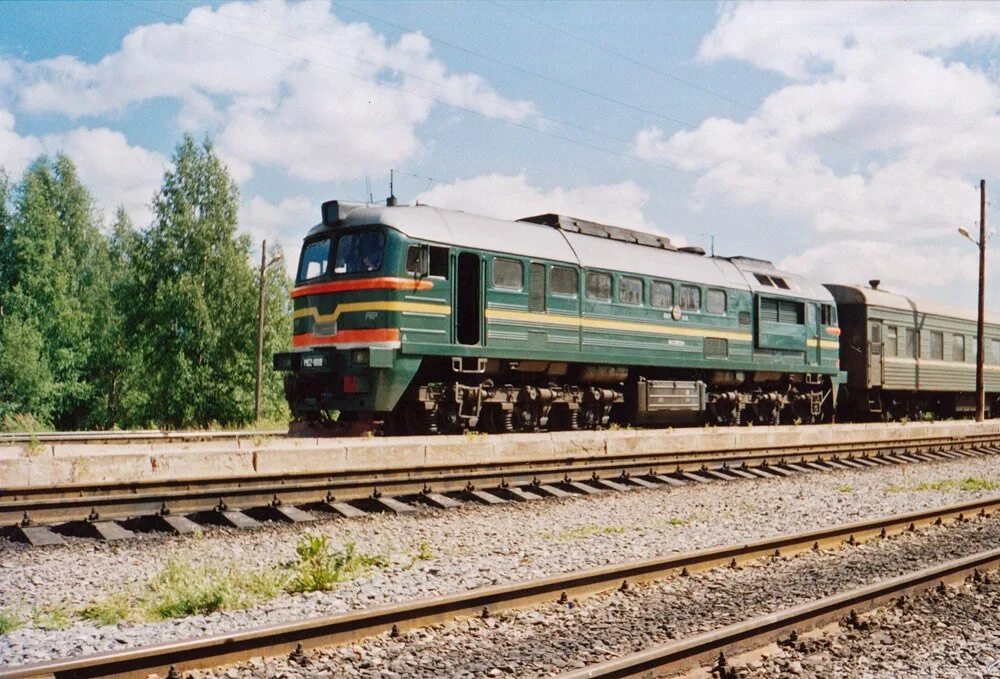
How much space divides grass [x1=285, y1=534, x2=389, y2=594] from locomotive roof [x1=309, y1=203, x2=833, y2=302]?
727cm

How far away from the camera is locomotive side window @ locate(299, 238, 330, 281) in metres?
14.3

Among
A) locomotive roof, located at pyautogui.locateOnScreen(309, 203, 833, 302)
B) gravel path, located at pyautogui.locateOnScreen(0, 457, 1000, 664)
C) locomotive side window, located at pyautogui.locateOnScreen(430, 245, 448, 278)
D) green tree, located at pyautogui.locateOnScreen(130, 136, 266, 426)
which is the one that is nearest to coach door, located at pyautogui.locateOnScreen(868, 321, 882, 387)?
locomotive roof, located at pyautogui.locateOnScreen(309, 203, 833, 302)

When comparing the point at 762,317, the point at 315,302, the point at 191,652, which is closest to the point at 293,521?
the point at 191,652

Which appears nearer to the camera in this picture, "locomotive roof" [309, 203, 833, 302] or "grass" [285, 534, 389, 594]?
"grass" [285, 534, 389, 594]

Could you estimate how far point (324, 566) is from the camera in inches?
260

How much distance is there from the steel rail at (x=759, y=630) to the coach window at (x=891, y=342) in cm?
1893

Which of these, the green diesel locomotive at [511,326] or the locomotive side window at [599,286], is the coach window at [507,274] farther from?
the locomotive side window at [599,286]

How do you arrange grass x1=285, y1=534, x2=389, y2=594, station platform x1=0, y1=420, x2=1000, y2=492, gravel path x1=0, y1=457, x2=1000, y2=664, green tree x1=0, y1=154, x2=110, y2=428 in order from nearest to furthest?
gravel path x1=0, y1=457, x2=1000, y2=664 → grass x1=285, y1=534, x2=389, y2=594 → station platform x1=0, y1=420, x2=1000, y2=492 → green tree x1=0, y1=154, x2=110, y2=428

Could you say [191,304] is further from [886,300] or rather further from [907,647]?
[907,647]

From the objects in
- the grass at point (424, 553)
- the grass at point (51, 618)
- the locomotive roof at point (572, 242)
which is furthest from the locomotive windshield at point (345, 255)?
the grass at point (51, 618)

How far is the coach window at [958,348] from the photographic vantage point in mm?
28406

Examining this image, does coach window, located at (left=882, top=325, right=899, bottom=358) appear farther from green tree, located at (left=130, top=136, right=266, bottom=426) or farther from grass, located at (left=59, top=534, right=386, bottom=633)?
green tree, located at (left=130, top=136, right=266, bottom=426)

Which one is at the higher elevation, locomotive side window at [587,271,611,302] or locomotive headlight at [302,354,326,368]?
locomotive side window at [587,271,611,302]

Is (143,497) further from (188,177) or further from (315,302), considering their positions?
(188,177)
